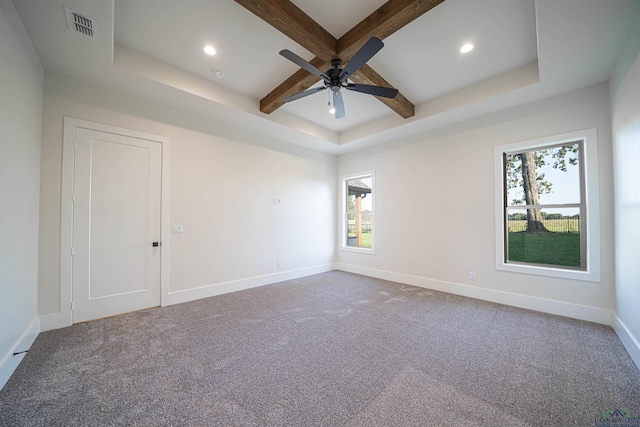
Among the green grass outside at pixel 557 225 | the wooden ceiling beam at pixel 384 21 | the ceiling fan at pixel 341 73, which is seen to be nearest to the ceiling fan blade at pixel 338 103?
the ceiling fan at pixel 341 73

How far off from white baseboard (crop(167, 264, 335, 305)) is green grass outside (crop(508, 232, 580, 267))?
3673 mm

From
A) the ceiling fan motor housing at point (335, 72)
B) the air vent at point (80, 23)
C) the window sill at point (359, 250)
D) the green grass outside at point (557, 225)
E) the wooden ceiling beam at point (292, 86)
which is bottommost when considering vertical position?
the window sill at point (359, 250)

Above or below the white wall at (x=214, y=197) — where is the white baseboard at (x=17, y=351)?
below

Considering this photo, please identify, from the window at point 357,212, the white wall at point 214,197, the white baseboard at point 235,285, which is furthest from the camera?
the window at point 357,212

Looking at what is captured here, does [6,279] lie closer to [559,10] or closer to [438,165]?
[559,10]

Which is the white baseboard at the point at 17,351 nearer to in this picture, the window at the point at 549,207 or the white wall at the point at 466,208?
the white wall at the point at 466,208

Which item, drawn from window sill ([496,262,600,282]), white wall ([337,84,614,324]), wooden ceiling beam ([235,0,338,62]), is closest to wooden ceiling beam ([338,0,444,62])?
wooden ceiling beam ([235,0,338,62])

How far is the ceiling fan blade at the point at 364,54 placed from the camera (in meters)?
2.02

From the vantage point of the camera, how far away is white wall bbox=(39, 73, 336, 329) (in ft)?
9.06

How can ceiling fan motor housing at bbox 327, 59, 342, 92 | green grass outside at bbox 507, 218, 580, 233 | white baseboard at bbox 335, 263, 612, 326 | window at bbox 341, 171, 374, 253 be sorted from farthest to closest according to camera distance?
window at bbox 341, 171, 374, 253 < green grass outside at bbox 507, 218, 580, 233 < white baseboard at bbox 335, 263, 612, 326 < ceiling fan motor housing at bbox 327, 59, 342, 92

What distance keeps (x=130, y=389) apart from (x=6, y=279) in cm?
138

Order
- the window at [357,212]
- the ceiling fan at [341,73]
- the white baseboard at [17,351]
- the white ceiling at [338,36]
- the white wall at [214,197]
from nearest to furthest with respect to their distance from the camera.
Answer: the white baseboard at [17,351] < the white ceiling at [338,36] < the ceiling fan at [341,73] < the white wall at [214,197] < the window at [357,212]

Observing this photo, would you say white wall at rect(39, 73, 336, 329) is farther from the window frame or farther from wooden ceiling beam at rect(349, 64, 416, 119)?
wooden ceiling beam at rect(349, 64, 416, 119)

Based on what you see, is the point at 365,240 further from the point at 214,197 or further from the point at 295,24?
the point at 295,24
